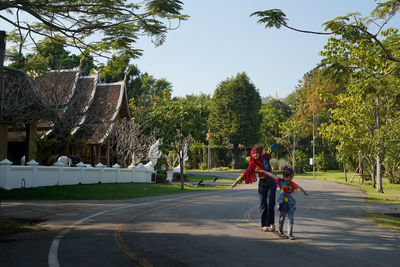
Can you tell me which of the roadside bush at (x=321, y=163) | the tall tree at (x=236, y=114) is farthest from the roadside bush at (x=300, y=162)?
the tall tree at (x=236, y=114)

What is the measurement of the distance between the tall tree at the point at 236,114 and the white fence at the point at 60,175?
111ft

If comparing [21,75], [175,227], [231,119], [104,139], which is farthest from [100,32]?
[231,119]

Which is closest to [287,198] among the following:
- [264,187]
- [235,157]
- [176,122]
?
[264,187]

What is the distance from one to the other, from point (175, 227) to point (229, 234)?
1.59 m

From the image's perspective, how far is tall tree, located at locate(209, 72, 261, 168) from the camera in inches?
2542

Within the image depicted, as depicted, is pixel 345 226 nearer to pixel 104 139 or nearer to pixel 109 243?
pixel 109 243

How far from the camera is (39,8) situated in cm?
1014

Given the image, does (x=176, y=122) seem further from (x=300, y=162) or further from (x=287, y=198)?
(x=300, y=162)

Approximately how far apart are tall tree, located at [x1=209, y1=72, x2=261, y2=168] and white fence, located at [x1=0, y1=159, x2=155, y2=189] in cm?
3394

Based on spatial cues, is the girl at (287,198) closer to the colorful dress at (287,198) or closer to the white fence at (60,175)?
the colorful dress at (287,198)

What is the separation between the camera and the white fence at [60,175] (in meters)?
18.9

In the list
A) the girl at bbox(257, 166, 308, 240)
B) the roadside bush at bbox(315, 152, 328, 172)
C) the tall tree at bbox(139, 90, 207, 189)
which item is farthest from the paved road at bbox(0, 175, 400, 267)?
the roadside bush at bbox(315, 152, 328, 172)

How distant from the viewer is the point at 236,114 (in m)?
65.1

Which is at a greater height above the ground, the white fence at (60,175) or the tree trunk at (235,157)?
the tree trunk at (235,157)
